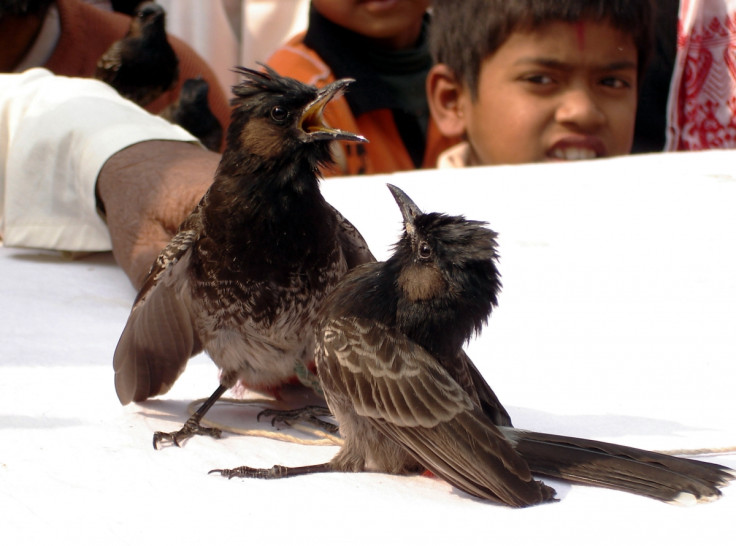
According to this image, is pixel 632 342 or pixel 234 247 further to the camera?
pixel 632 342

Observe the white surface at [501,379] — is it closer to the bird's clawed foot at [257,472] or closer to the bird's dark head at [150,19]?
the bird's clawed foot at [257,472]

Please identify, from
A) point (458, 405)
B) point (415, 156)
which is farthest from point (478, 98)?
point (458, 405)

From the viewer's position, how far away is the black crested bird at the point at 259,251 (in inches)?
74.8

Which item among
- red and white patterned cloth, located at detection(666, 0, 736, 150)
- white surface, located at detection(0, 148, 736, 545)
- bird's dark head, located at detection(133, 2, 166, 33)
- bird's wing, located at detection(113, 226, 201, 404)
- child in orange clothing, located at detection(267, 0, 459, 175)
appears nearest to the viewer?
white surface, located at detection(0, 148, 736, 545)

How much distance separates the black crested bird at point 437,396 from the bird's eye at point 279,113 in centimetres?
40

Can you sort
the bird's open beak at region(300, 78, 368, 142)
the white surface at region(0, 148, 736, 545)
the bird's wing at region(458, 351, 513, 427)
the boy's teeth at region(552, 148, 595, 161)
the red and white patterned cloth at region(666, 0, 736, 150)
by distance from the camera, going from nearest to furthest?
the white surface at region(0, 148, 736, 545)
the bird's wing at region(458, 351, 513, 427)
the bird's open beak at region(300, 78, 368, 142)
the boy's teeth at region(552, 148, 595, 161)
the red and white patterned cloth at region(666, 0, 736, 150)

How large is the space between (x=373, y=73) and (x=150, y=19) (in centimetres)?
127

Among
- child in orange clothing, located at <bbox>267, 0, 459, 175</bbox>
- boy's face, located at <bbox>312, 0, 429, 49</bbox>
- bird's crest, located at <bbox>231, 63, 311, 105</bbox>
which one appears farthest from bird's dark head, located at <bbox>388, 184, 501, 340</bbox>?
boy's face, located at <bbox>312, 0, 429, 49</bbox>

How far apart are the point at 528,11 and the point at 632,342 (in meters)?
2.01

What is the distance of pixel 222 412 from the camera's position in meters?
2.18

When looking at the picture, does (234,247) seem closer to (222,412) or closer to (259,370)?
(259,370)

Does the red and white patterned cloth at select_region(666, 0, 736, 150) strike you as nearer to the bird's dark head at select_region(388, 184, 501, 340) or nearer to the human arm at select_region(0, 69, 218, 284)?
the human arm at select_region(0, 69, 218, 284)

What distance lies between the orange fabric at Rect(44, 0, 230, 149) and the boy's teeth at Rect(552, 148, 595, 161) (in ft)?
6.74

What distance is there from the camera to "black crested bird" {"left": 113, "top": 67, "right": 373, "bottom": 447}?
190 centimetres
